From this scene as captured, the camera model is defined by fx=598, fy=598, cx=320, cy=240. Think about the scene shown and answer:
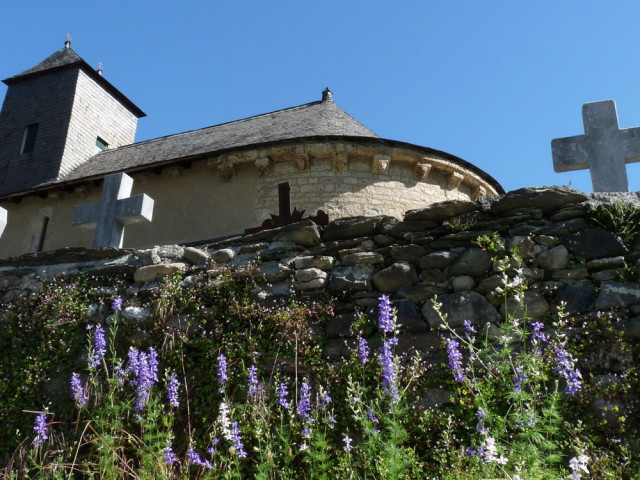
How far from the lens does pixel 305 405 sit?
3.32 meters

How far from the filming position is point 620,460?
304 centimetres

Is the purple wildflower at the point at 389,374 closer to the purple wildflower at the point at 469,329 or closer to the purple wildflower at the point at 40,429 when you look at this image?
the purple wildflower at the point at 469,329

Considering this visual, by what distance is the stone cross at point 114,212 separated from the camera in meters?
5.49

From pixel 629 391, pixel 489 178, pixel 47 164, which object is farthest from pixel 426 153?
pixel 47 164

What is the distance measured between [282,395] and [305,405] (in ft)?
0.68

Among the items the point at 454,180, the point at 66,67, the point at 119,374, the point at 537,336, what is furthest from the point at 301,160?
the point at 66,67

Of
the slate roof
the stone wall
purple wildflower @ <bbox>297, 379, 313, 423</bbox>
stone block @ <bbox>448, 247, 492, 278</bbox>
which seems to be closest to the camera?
purple wildflower @ <bbox>297, 379, 313, 423</bbox>

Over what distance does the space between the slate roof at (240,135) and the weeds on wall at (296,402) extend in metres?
5.54

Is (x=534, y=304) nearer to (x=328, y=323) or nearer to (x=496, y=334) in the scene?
(x=496, y=334)

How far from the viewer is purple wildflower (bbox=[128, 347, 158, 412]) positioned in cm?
347

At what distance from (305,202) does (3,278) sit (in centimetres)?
484

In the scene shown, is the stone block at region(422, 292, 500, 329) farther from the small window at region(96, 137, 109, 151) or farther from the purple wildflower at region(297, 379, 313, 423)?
the small window at region(96, 137, 109, 151)

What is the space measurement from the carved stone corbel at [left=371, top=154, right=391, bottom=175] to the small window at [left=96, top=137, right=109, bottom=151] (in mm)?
9895

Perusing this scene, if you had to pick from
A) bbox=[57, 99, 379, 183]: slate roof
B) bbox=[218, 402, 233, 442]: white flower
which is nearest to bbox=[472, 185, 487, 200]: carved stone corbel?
bbox=[57, 99, 379, 183]: slate roof
